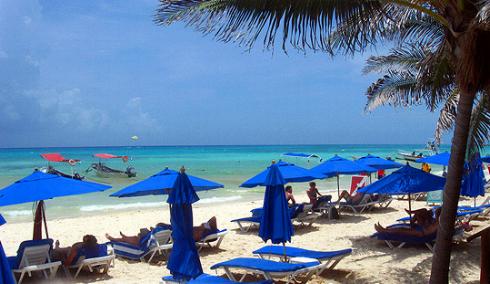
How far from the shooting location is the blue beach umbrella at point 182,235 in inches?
224

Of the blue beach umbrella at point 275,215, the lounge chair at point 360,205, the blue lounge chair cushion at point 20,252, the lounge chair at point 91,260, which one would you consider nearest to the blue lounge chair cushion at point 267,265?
the blue beach umbrella at point 275,215

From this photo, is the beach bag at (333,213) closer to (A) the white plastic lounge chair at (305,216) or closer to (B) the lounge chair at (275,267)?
(A) the white plastic lounge chair at (305,216)

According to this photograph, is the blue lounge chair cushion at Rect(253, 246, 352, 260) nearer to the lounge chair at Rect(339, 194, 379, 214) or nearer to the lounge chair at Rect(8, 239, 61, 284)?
the lounge chair at Rect(8, 239, 61, 284)

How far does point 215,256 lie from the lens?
837cm

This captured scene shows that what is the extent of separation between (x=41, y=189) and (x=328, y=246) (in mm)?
4995

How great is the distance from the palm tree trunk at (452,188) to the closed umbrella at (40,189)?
15.8 feet

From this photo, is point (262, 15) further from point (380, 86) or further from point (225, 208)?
point (225, 208)

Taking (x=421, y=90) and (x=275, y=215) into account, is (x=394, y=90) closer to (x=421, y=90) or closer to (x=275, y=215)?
(x=421, y=90)

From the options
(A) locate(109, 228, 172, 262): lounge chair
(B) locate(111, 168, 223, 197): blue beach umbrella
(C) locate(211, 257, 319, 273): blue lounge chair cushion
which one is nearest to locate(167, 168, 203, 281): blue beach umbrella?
(C) locate(211, 257, 319, 273): blue lounge chair cushion

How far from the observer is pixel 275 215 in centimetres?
657

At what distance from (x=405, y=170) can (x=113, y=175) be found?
28682 millimetres

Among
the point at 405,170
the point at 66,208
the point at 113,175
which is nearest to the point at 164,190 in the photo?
the point at 405,170

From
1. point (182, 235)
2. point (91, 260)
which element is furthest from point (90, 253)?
point (182, 235)

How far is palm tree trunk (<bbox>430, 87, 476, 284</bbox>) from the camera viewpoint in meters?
5.00
